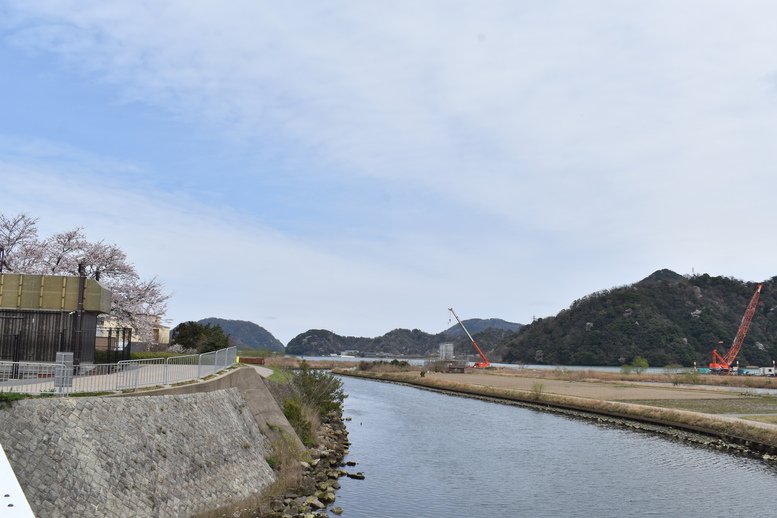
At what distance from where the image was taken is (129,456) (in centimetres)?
1514

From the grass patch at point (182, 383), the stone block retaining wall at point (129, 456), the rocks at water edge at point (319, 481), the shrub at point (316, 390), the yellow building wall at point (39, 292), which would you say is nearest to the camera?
the stone block retaining wall at point (129, 456)

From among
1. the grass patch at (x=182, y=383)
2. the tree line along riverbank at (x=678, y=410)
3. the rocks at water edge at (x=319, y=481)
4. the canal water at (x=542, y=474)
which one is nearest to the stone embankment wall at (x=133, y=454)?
the grass patch at (x=182, y=383)

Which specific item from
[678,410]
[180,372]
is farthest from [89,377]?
[678,410]

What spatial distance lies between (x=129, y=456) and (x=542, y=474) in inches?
772

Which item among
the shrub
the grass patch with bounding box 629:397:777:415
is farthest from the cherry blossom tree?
the grass patch with bounding box 629:397:777:415

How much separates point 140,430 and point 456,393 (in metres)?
66.6

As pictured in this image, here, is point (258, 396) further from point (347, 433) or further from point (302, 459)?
point (347, 433)

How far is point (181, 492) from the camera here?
52.9ft

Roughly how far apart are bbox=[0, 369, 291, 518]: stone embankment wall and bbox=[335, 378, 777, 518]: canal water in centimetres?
467

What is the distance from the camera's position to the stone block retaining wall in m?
12.7

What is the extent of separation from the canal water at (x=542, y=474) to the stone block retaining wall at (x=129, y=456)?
4.93 m

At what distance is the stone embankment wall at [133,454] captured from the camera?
12.8 m

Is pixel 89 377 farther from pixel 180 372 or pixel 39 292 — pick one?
pixel 39 292

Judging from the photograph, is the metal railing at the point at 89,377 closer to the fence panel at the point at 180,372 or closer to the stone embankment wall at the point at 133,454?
the fence panel at the point at 180,372
